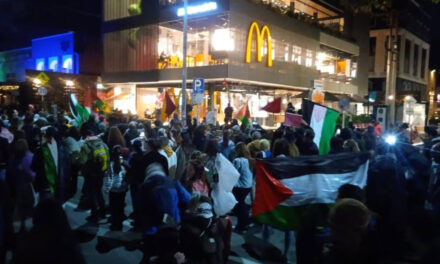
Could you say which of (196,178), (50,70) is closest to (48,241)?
(196,178)

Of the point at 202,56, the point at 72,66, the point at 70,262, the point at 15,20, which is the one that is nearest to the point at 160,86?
the point at 202,56

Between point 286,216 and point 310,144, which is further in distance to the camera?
point 310,144

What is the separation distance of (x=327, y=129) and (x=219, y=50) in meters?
16.6

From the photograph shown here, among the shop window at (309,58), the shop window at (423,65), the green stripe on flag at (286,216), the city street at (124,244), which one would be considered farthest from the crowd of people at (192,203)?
the shop window at (423,65)

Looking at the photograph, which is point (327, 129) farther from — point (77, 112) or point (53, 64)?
point (53, 64)

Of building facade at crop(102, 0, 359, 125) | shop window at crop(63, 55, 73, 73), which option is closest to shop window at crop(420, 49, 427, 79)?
building facade at crop(102, 0, 359, 125)

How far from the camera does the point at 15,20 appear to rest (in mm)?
41406

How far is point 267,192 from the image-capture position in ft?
17.1

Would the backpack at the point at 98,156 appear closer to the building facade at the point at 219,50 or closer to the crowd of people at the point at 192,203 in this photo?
the crowd of people at the point at 192,203

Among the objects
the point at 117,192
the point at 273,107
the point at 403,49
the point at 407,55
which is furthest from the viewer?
the point at 407,55

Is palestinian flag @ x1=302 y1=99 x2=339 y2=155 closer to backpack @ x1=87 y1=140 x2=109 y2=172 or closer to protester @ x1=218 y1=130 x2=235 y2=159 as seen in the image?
protester @ x1=218 y1=130 x2=235 y2=159

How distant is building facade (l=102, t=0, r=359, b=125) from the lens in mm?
23469

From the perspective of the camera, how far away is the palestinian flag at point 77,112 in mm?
10555

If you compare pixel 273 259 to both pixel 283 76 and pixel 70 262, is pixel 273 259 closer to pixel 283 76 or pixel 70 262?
pixel 70 262
